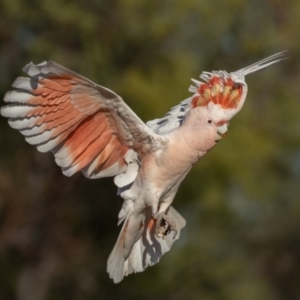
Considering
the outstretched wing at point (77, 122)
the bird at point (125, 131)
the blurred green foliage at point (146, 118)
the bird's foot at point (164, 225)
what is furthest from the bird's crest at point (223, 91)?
the blurred green foliage at point (146, 118)

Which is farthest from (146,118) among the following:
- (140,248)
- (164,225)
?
(164,225)

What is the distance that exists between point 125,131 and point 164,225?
0.65m

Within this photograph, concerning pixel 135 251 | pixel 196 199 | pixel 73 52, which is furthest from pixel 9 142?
pixel 135 251

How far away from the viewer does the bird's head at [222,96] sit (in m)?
4.32

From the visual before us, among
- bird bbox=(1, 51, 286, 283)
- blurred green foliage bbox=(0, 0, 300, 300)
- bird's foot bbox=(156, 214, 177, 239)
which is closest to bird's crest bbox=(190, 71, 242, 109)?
bird bbox=(1, 51, 286, 283)

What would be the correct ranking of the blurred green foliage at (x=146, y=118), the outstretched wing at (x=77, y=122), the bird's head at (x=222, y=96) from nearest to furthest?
the outstretched wing at (x=77, y=122)
the bird's head at (x=222, y=96)
the blurred green foliage at (x=146, y=118)

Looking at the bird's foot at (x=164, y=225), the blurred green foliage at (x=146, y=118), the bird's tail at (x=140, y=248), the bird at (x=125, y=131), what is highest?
the bird at (x=125, y=131)

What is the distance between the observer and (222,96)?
4328 millimetres

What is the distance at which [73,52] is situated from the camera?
13.5 meters

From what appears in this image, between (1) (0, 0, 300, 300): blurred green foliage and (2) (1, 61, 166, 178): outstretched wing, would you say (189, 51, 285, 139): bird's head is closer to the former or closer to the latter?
(2) (1, 61, 166, 178): outstretched wing

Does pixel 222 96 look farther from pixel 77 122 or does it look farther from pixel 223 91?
pixel 77 122

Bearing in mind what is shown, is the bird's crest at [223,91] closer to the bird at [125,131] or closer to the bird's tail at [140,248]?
the bird at [125,131]

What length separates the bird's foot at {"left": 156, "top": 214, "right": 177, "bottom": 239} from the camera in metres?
4.66

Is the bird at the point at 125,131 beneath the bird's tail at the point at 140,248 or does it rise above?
above
